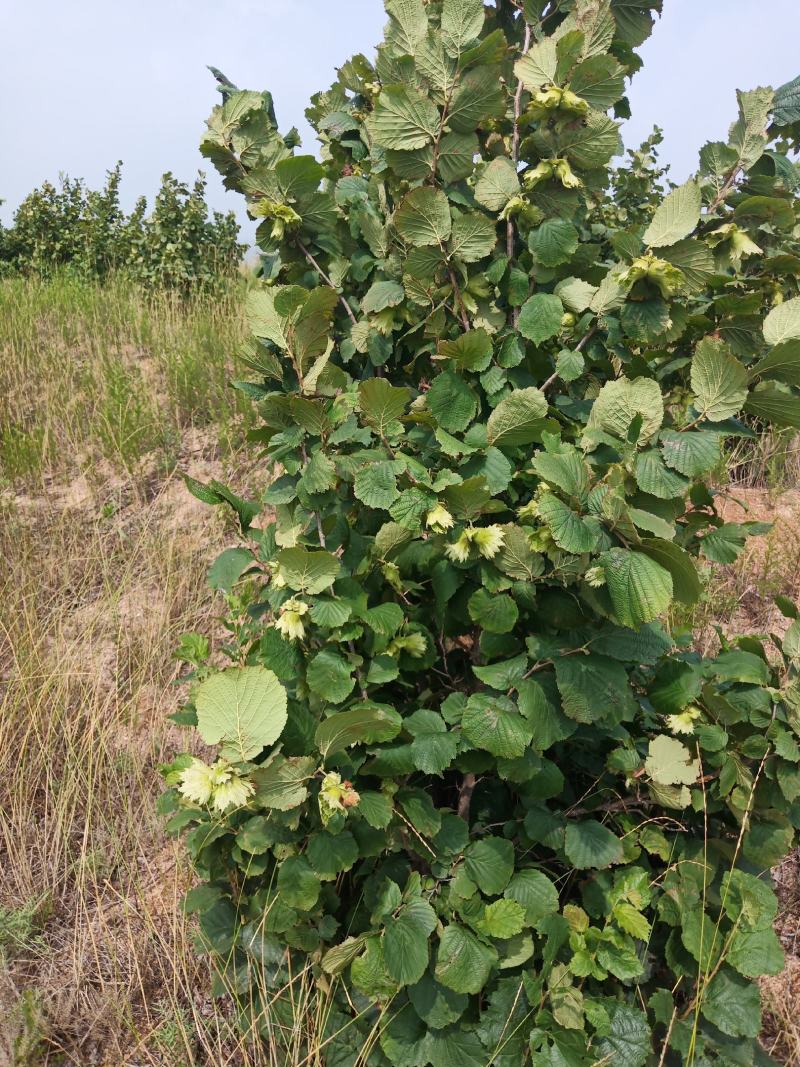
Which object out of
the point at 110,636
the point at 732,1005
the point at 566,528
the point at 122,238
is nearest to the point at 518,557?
the point at 566,528

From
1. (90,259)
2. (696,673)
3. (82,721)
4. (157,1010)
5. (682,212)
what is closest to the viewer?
(682,212)

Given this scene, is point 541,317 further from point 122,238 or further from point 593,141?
point 122,238

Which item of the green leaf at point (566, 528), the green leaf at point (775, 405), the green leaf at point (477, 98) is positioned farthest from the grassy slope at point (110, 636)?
the green leaf at point (477, 98)

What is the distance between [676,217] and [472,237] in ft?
1.09

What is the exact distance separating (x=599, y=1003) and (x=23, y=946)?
149 centimetres

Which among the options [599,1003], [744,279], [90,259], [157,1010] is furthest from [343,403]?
[90,259]

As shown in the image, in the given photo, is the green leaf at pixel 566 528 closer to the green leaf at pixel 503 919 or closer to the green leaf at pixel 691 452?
the green leaf at pixel 691 452

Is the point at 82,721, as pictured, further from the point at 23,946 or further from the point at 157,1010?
the point at 157,1010

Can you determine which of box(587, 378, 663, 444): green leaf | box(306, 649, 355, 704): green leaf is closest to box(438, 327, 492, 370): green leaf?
box(587, 378, 663, 444): green leaf

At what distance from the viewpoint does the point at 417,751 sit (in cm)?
121

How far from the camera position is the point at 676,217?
3.85 ft

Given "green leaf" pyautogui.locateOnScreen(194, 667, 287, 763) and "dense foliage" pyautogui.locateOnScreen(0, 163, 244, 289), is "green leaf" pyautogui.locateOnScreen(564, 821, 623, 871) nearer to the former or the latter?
"green leaf" pyautogui.locateOnScreen(194, 667, 287, 763)

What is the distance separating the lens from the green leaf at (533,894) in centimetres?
128

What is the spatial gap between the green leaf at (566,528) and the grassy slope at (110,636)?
1.31 metres
